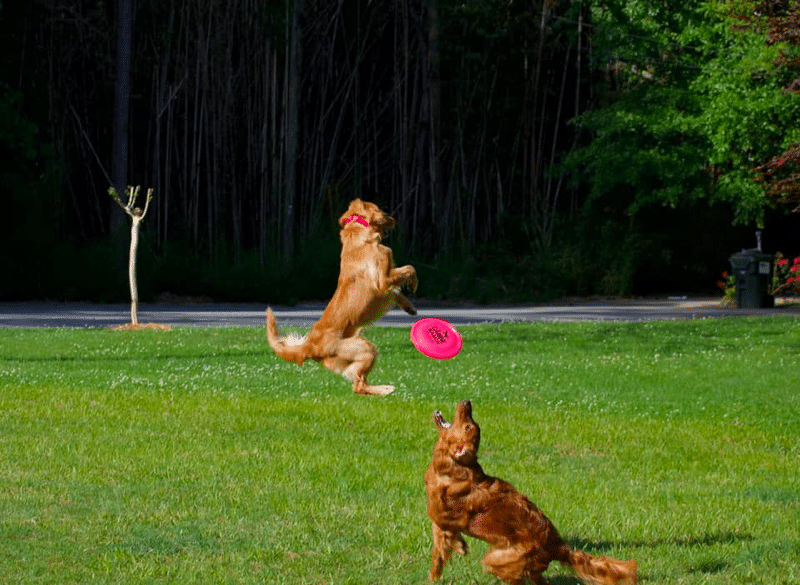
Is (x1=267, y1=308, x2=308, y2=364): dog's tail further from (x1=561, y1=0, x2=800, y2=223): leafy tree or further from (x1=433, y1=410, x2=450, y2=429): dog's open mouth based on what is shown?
(x1=561, y1=0, x2=800, y2=223): leafy tree

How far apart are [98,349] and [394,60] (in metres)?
12.8

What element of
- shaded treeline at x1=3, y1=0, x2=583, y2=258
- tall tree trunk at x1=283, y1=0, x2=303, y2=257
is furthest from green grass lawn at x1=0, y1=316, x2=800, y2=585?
shaded treeline at x1=3, y1=0, x2=583, y2=258

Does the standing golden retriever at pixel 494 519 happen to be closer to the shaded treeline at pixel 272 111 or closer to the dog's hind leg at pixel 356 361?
the dog's hind leg at pixel 356 361

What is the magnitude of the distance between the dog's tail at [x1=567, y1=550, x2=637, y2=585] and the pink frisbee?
1.13 metres

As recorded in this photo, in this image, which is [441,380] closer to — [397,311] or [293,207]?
[397,311]

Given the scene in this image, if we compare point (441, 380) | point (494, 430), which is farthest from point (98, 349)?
point (494, 430)

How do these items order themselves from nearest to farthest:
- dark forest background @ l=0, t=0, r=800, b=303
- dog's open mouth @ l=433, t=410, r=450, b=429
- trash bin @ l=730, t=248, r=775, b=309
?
dog's open mouth @ l=433, t=410, r=450, b=429 → dark forest background @ l=0, t=0, r=800, b=303 → trash bin @ l=730, t=248, r=775, b=309

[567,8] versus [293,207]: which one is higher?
[567,8]

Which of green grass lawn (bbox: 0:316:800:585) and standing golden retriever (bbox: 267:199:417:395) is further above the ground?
standing golden retriever (bbox: 267:199:417:395)

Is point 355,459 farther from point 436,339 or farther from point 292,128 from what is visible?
point 292,128

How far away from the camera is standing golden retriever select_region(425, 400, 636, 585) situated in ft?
16.0

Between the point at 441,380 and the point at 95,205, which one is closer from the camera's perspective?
the point at 441,380

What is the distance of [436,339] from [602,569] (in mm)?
1270

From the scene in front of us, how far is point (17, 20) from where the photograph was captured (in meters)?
25.7
